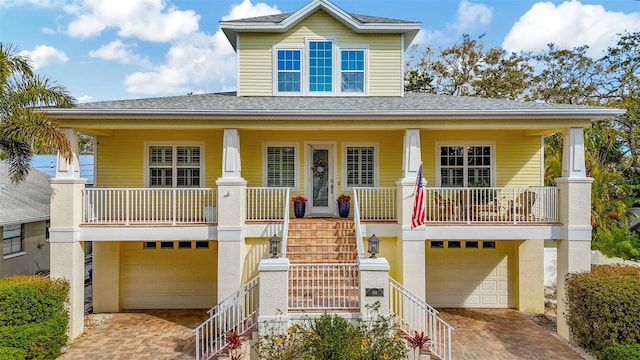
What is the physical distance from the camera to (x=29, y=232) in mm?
14945

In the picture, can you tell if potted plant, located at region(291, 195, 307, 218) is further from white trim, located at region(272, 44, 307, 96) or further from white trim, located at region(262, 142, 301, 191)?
white trim, located at region(272, 44, 307, 96)

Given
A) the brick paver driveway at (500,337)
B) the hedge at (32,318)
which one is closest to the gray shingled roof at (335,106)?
the hedge at (32,318)

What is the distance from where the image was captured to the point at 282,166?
11984 millimetres

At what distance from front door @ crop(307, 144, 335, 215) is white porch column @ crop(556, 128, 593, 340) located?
6585 millimetres

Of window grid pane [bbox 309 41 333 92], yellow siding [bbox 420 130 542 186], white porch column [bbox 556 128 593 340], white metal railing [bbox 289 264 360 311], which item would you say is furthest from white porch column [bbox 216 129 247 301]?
white porch column [bbox 556 128 593 340]

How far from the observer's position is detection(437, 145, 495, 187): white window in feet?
39.2

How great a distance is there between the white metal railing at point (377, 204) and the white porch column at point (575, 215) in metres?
4.53

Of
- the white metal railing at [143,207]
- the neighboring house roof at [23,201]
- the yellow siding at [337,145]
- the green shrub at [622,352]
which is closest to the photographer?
the green shrub at [622,352]

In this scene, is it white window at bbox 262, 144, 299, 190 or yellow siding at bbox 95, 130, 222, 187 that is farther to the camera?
white window at bbox 262, 144, 299, 190

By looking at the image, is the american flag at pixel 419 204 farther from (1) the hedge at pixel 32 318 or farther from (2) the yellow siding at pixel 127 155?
(1) the hedge at pixel 32 318

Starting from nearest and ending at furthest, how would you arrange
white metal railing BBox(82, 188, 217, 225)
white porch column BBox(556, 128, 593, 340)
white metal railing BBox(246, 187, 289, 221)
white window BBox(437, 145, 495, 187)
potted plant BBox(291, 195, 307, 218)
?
white porch column BBox(556, 128, 593, 340) < white metal railing BBox(82, 188, 217, 225) < white metal railing BBox(246, 187, 289, 221) < potted plant BBox(291, 195, 307, 218) < white window BBox(437, 145, 495, 187)

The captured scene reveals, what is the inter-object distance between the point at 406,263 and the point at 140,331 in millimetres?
7539

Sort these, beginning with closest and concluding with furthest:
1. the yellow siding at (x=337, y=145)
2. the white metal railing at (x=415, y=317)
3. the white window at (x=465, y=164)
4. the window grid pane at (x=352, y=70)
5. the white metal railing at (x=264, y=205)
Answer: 1. the white metal railing at (x=415, y=317)
2. the white metal railing at (x=264, y=205)
3. the yellow siding at (x=337, y=145)
4. the white window at (x=465, y=164)
5. the window grid pane at (x=352, y=70)

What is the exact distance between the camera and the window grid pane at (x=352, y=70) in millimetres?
12430
